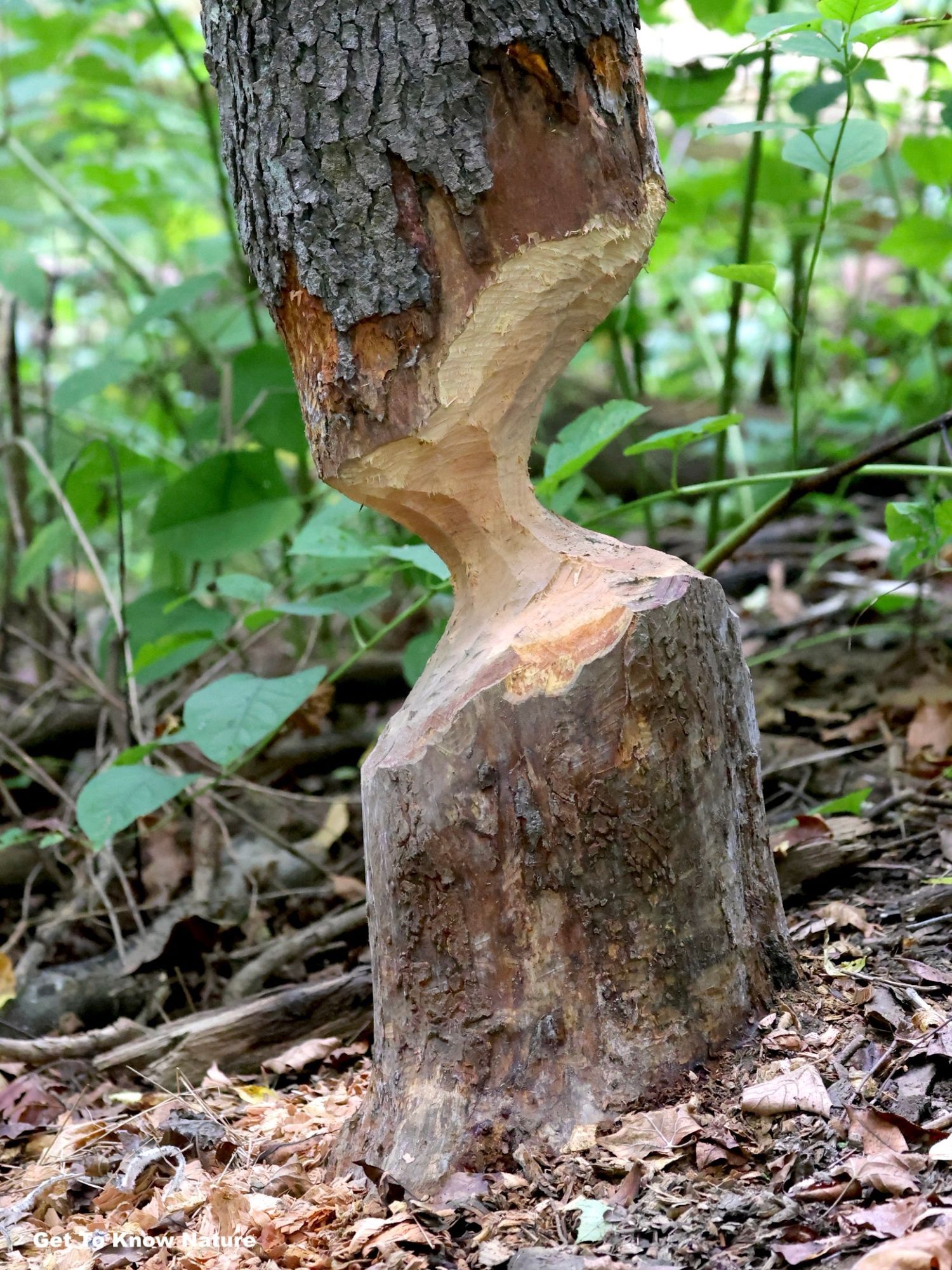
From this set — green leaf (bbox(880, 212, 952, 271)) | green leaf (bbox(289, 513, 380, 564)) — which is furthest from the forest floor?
green leaf (bbox(880, 212, 952, 271))

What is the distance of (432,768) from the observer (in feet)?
5.04

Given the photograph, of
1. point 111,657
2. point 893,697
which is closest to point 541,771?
point 893,697

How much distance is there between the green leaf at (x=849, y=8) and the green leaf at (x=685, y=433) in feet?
1.99

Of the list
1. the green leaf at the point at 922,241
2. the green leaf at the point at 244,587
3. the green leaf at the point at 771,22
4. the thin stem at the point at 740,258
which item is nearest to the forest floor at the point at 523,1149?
the thin stem at the point at 740,258

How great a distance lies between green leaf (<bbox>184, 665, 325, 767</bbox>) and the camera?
2006 millimetres

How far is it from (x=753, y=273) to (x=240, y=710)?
1179 millimetres

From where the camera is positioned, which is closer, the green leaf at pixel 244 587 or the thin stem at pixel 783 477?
the thin stem at pixel 783 477

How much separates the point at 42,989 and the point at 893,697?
7.00 ft

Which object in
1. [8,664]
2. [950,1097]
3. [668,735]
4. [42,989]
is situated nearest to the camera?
[950,1097]

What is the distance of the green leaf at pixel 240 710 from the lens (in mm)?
2006

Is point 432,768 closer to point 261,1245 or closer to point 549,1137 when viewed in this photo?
point 549,1137

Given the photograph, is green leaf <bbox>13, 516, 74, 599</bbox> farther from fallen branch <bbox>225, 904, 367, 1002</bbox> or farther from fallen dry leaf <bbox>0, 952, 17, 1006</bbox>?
fallen branch <bbox>225, 904, 367, 1002</bbox>

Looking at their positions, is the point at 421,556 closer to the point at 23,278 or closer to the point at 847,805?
the point at 847,805

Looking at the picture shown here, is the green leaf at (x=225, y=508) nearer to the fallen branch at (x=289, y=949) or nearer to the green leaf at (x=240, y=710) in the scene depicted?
the green leaf at (x=240, y=710)
